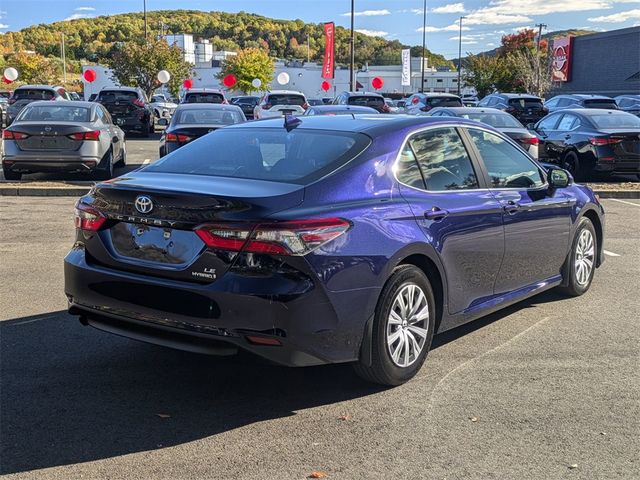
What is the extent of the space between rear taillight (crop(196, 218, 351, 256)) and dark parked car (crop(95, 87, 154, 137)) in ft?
75.6

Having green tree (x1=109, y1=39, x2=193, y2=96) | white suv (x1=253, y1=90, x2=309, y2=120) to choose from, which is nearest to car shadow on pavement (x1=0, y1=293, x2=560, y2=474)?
white suv (x1=253, y1=90, x2=309, y2=120)

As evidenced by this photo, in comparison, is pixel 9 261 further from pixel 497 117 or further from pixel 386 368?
pixel 497 117

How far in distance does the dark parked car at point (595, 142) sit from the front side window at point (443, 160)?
10564mm

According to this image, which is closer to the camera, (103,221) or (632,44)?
(103,221)

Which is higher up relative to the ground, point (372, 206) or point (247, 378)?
point (372, 206)

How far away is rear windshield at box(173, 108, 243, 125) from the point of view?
14.4m

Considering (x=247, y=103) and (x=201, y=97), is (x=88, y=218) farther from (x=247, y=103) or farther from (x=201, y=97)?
(x=247, y=103)

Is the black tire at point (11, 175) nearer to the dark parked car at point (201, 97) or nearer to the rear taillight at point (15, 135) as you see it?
the rear taillight at point (15, 135)

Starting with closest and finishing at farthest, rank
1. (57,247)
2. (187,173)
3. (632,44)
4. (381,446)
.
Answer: (381,446) → (187,173) → (57,247) → (632,44)

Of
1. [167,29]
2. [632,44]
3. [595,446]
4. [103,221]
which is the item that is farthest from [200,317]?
[167,29]

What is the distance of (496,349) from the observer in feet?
17.5

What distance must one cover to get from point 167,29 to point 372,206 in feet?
423

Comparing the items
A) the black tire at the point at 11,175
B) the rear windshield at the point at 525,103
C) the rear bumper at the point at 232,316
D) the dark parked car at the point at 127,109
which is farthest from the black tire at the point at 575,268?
the dark parked car at the point at 127,109

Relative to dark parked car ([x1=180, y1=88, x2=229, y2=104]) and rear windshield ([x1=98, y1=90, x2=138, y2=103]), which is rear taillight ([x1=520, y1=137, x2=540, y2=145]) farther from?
rear windshield ([x1=98, y1=90, x2=138, y2=103])
